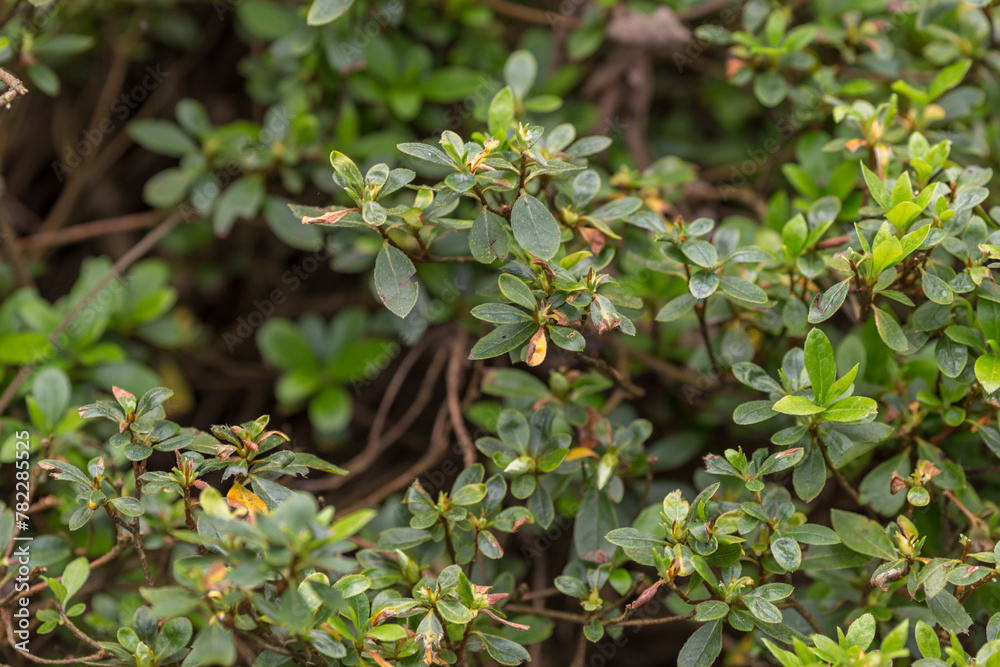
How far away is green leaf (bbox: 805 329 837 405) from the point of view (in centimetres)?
128

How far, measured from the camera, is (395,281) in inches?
51.7

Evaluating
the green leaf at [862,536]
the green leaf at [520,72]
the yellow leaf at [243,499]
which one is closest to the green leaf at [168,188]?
the green leaf at [520,72]

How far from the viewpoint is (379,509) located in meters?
2.03

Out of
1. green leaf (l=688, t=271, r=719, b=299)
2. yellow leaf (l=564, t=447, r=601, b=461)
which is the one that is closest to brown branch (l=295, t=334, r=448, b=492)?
yellow leaf (l=564, t=447, r=601, b=461)

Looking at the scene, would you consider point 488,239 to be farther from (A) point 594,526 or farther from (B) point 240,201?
(B) point 240,201

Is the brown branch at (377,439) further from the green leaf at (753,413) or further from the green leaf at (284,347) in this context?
the green leaf at (753,413)

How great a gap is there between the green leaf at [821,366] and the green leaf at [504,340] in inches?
18.7

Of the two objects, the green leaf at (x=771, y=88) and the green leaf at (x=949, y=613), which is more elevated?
the green leaf at (x=771, y=88)

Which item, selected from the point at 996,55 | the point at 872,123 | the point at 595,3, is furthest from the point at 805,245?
the point at 595,3

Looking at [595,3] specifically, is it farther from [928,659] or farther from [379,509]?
[928,659]

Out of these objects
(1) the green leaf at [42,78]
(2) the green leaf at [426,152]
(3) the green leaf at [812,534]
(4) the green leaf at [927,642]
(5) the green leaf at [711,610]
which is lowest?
(4) the green leaf at [927,642]

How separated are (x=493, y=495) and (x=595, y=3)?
154cm

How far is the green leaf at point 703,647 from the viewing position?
4.11 ft

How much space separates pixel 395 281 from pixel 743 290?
2.09 feet
